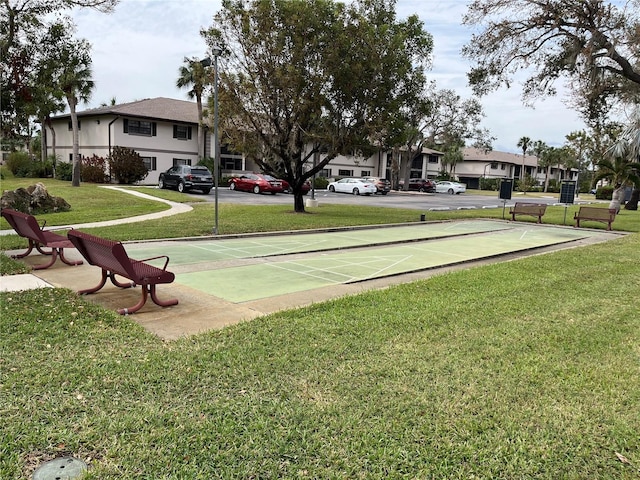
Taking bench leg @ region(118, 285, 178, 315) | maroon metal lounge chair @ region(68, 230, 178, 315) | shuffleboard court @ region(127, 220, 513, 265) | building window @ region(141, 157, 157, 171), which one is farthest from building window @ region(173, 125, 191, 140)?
bench leg @ region(118, 285, 178, 315)

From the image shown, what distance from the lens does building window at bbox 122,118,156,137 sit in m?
38.1

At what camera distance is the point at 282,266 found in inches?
384

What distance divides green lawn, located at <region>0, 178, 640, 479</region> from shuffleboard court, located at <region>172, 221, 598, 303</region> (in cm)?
180

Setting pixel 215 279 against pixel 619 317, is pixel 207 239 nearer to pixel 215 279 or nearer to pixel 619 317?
pixel 215 279

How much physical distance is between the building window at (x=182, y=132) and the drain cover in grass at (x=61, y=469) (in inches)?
1625

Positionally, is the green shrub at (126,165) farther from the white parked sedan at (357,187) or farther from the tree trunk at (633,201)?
the tree trunk at (633,201)

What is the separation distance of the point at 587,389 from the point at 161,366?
3.76 m

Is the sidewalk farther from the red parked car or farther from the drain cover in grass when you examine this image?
the red parked car

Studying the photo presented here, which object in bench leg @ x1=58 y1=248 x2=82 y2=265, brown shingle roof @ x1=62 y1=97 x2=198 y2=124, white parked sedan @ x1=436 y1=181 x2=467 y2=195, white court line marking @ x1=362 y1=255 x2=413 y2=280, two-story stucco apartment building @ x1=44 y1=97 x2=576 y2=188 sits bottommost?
white court line marking @ x1=362 y1=255 x2=413 y2=280

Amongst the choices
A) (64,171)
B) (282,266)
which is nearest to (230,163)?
(64,171)

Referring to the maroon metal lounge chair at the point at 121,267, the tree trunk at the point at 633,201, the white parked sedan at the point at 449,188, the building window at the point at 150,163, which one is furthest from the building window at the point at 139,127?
the tree trunk at the point at 633,201

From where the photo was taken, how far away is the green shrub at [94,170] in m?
35.7

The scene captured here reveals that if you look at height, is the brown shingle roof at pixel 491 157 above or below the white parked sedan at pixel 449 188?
above

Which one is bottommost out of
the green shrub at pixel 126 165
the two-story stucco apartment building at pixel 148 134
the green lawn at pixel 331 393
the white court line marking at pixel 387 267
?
the white court line marking at pixel 387 267
